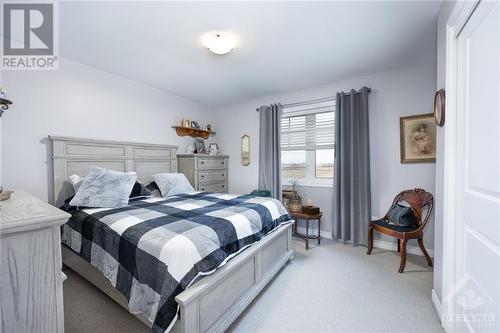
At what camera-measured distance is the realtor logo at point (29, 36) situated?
68.1 inches

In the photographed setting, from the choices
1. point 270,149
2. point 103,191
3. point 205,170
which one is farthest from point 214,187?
point 103,191

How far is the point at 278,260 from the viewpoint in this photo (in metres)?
2.25

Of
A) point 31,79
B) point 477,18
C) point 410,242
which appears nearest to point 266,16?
point 477,18

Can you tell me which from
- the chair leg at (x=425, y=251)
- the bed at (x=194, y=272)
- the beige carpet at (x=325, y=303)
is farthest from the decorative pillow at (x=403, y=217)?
the bed at (x=194, y=272)

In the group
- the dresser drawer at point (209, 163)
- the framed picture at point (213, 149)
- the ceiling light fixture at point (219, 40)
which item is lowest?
the dresser drawer at point (209, 163)

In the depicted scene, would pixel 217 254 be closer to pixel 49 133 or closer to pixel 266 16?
pixel 266 16

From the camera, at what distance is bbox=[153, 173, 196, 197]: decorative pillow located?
9.33 ft

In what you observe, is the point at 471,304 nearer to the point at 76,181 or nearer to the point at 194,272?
the point at 194,272

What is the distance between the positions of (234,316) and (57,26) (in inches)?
112

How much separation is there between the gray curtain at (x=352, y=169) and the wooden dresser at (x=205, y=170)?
209cm

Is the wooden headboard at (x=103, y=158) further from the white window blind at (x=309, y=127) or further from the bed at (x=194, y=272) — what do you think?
the white window blind at (x=309, y=127)

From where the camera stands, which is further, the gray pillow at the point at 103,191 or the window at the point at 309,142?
the window at the point at 309,142

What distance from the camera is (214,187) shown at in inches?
156

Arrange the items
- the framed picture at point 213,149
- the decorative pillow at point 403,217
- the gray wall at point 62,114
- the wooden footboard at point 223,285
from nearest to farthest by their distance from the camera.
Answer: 1. the wooden footboard at point 223,285
2. the gray wall at point 62,114
3. the decorative pillow at point 403,217
4. the framed picture at point 213,149
